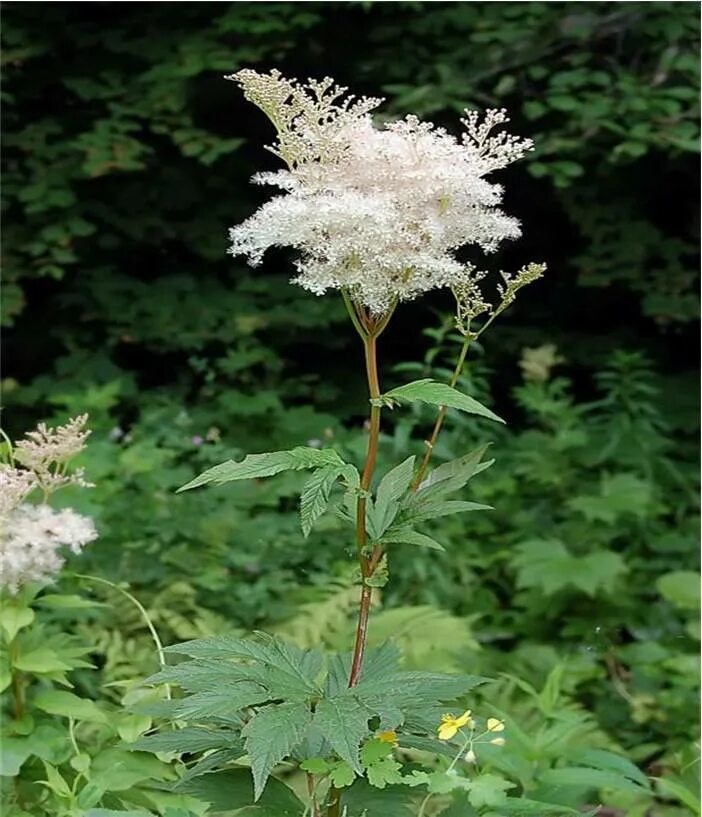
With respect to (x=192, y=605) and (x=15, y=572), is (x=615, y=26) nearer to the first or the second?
(x=192, y=605)

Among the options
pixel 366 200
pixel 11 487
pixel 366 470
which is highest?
pixel 366 200

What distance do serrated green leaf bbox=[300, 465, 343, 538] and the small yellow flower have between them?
10.7 inches

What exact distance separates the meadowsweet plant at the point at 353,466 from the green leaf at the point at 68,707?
32 cm

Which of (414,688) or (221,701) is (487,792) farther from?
(221,701)

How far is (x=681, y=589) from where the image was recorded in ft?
9.12

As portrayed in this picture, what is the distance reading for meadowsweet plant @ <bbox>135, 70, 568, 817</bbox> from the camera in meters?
1.01

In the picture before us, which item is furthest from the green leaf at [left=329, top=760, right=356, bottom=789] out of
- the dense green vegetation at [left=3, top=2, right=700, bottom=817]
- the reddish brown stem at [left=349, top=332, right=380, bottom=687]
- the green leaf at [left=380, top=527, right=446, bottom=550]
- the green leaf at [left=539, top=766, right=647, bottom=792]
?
the dense green vegetation at [left=3, top=2, right=700, bottom=817]

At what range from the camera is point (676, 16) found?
3525 millimetres

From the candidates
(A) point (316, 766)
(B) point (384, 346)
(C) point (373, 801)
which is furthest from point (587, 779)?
(B) point (384, 346)

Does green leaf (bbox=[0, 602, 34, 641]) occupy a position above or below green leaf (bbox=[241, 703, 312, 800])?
below

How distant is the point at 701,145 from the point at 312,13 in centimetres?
138

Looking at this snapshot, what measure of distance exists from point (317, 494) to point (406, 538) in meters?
0.11

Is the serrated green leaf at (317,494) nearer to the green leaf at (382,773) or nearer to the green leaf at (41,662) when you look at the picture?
the green leaf at (382,773)

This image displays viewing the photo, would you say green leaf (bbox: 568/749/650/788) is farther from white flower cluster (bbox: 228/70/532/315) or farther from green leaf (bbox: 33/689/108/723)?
white flower cluster (bbox: 228/70/532/315)
